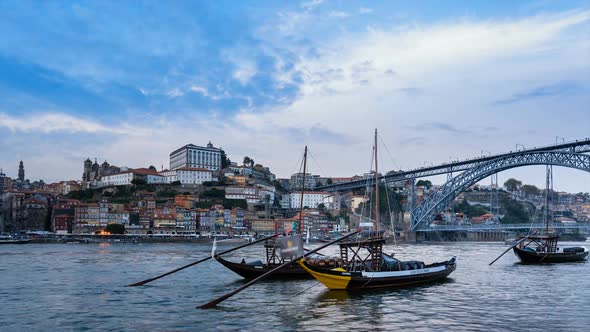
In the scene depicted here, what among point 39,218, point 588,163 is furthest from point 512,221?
point 39,218

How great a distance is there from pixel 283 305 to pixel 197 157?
129m

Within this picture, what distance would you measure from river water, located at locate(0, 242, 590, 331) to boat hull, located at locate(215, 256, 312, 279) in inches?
27.9

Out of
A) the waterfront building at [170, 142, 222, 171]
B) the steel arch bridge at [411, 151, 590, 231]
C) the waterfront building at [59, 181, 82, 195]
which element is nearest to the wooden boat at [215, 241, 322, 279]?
the steel arch bridge at [411, 151, 590, 231]

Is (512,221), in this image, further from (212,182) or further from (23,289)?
(23,289)

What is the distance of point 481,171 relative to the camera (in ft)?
254

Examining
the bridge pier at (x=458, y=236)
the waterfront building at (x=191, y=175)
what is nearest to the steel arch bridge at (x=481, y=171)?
the bridge pier at (x=458, y=236)

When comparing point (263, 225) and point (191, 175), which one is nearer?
point (263, 225)

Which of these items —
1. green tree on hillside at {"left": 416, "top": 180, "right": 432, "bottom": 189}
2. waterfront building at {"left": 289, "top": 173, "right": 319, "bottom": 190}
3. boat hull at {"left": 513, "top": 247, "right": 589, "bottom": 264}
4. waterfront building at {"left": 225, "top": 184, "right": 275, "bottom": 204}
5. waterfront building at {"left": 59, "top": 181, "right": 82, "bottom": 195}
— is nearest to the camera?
boat hull at {"left": 513, "top": 247, "right": 589, "bottom": 264}

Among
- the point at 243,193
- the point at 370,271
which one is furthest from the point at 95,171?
the point at 370,271

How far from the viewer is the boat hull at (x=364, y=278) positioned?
Answer: 80.9 feet

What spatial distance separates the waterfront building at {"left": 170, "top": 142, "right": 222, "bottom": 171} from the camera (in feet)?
484

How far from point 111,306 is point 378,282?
1138cm

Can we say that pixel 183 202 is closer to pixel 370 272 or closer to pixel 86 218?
pixel 86 218

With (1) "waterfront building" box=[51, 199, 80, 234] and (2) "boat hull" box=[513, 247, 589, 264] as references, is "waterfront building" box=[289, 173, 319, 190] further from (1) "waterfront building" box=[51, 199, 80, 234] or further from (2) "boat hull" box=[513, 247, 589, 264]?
(2) "boat hull" box=[513, 247, 589, 264]
